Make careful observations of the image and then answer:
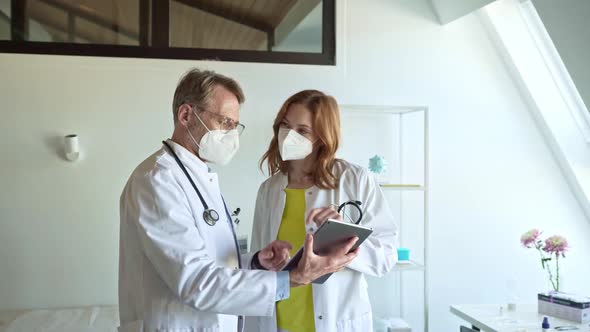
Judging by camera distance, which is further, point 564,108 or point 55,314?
point 564,108

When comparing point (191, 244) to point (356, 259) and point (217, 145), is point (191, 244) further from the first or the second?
point (356, 259)

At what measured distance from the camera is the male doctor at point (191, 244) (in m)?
1.46

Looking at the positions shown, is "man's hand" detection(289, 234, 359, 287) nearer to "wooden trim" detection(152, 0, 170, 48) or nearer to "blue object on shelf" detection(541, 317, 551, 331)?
"blue object on shelf" detection(541, 317, 551, 331)

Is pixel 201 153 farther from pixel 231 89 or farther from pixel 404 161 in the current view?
pixel 404 161

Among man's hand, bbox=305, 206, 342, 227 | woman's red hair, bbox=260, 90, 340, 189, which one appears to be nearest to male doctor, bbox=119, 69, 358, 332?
man's hand, bbox=305, 206, 342, 227

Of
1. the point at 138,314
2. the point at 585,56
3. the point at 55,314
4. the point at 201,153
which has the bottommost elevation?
the point at 55,314

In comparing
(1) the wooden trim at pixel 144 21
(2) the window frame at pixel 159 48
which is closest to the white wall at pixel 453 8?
(2) the window frame at pixel 159 48

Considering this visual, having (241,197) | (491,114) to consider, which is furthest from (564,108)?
(241,197)

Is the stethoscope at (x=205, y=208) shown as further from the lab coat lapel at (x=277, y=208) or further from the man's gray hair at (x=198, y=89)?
the lab coat lapel at (x=277, y=208)

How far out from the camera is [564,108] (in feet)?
12.0

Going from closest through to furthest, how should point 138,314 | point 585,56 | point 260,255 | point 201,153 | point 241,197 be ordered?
point 138,314
point 201,153
point 260,255
point 585,56
point 241,197

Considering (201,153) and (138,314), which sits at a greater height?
(201,153)

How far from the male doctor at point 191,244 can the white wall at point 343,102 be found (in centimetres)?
166

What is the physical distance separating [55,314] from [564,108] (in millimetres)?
3236
